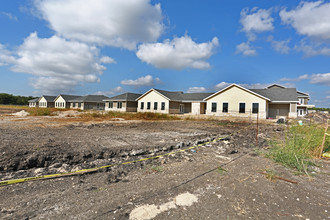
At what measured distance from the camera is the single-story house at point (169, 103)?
31462mm

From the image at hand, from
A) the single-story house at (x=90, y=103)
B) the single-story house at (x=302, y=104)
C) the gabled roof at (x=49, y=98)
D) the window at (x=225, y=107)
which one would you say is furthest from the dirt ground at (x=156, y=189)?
the gabled roof at (x=49, y=98)

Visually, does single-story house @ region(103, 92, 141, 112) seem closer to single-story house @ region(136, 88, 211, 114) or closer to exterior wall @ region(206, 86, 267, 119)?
single-story house @ region(136, 88, 211, 114)

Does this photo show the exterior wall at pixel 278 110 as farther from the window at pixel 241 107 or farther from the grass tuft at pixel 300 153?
the grass tuft at pixel 300 153

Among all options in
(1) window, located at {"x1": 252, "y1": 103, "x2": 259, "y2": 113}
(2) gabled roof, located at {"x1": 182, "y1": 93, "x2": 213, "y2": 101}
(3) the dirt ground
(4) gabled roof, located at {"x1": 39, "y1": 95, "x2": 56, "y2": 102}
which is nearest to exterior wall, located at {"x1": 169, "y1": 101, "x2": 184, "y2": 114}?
(2) gabled roof, located at {"x1": 182, "y1": 93, "x2": 213, "y2": 101}

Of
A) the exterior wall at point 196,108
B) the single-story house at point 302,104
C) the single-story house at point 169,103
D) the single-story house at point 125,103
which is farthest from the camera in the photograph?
the single-story house at point 125,103

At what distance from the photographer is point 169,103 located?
31.2 meters

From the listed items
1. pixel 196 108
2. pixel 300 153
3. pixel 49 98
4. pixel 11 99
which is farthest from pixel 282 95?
pixel 11 99

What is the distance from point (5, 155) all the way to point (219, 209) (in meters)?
5.99

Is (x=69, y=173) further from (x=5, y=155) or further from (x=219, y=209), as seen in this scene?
(x=219, y=209)

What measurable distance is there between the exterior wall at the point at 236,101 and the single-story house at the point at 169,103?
12.2ft

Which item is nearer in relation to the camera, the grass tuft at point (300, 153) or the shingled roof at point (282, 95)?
the grass tuft at point (300, 153)

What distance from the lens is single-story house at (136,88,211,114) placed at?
103 ft

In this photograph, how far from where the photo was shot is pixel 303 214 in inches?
106

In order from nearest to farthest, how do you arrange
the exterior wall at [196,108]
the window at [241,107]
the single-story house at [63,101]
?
the window at [241,107], the exterior wall at [196,108], the single-story house at [63,101]
